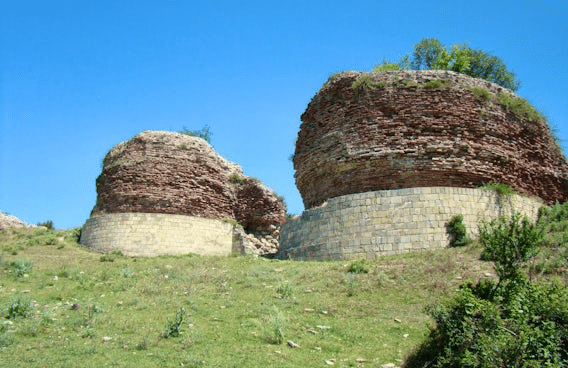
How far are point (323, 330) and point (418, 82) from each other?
9931 millimetres

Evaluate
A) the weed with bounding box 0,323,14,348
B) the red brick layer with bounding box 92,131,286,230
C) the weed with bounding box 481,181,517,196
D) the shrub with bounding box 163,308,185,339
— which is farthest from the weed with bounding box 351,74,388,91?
the weed with bounding box 0,323,14,348

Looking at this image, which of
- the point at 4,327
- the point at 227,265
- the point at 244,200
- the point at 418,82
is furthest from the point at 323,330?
the point at 244,200

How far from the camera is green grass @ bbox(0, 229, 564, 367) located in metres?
7.88

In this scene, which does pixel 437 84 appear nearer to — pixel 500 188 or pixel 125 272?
pixel 500 188

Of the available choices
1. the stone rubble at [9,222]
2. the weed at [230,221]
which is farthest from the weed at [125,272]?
the stone rubble at [9,222]

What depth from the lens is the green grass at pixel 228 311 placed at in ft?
25.8

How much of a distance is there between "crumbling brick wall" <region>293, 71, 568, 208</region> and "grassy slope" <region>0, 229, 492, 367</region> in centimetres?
317

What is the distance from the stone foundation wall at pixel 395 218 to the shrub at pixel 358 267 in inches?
71.7

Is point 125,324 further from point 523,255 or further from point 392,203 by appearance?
point 392,203

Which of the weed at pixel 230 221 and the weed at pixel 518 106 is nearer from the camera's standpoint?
the weed at pixel 518 106

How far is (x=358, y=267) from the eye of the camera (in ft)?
41.1

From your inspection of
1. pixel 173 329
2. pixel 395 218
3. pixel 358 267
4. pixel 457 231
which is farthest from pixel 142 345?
pixel 457 231

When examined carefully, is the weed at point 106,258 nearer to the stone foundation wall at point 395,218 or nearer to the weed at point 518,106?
the stone foundation wall at point 395,218

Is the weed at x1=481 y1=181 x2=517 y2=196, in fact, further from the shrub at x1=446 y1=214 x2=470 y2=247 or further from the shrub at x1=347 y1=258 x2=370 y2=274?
the shrub at x1=347 y1=258 x2=370 y2=274
